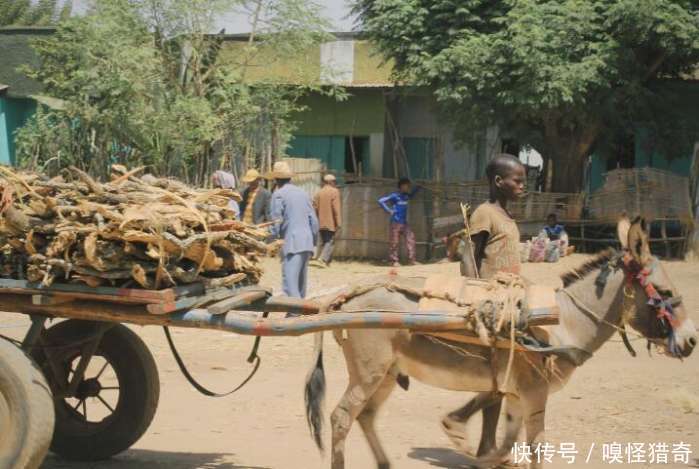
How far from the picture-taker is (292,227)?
35.6ft

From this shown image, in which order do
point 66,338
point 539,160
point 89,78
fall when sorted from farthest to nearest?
point 539,160
point 89,78
point 66,338

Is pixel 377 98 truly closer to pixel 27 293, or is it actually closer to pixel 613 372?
pixel 613 372

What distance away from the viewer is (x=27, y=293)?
542cm

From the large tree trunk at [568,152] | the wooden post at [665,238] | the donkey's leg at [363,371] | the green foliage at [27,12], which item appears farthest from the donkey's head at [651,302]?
the green foliage at [27,12]

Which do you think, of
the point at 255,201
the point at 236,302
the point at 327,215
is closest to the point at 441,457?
the point at 236,302

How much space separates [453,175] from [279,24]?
584 centimetres

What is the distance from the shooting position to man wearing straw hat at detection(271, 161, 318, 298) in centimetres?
1087

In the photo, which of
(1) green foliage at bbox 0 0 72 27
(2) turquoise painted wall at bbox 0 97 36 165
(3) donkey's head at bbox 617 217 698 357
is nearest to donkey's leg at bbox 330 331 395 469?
(3) donkey's head at bbox 617 217 698 357

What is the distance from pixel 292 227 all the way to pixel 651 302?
5.62 metres

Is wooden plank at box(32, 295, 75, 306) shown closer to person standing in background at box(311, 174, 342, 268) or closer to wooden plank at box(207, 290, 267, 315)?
wooden plank at box(207, 290, 267, 315)

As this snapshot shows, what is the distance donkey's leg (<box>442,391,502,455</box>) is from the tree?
34.6 feet

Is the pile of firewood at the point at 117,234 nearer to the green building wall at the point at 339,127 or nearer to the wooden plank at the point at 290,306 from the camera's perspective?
the wooden plank at the point at 290,306

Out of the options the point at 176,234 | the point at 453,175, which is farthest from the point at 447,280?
the point at 453,175

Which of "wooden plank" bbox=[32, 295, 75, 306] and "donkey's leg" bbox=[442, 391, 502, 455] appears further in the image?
"donkey's leg" bbox=[442, 391, 502, 455]
